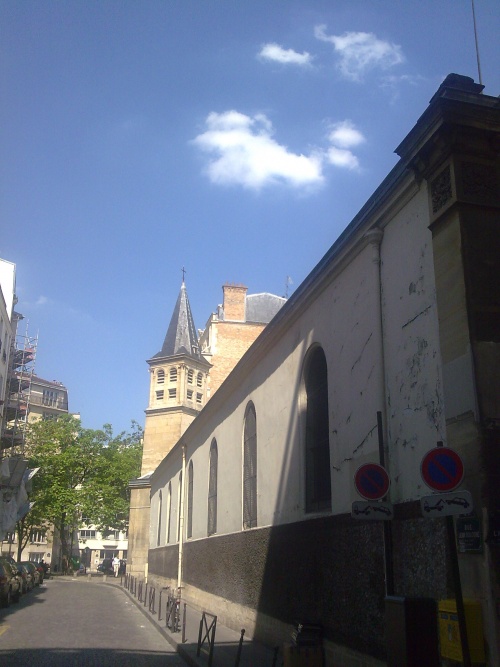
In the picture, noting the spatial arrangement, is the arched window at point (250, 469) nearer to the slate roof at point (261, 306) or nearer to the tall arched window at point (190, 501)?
the tall arched window at point (190, 501)

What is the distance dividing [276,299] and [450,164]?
48.9m

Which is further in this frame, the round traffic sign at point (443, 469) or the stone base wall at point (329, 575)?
the stone base wall at point (329, 575)

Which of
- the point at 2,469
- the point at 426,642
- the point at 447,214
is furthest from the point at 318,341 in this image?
the point at 2,469

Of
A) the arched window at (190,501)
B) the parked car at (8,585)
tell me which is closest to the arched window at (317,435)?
the arched window at (190,501)

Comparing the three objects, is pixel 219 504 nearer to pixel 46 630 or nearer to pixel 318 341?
pixel 46 630

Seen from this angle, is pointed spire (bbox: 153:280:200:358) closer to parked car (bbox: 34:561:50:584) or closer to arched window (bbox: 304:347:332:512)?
parked car (bbox: 34:561:50:584)

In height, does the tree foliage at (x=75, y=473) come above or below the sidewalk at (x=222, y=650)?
above

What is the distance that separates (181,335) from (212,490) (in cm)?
2927

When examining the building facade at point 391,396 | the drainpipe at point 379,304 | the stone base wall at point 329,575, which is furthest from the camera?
the drainpipe at point 379,304

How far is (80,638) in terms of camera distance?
533 inches

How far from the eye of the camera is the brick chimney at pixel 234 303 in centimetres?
5294

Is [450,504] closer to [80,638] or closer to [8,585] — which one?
[80,638]

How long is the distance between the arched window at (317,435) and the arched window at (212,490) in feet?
26.5

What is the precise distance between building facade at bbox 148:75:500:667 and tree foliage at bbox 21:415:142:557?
39.7 meters
